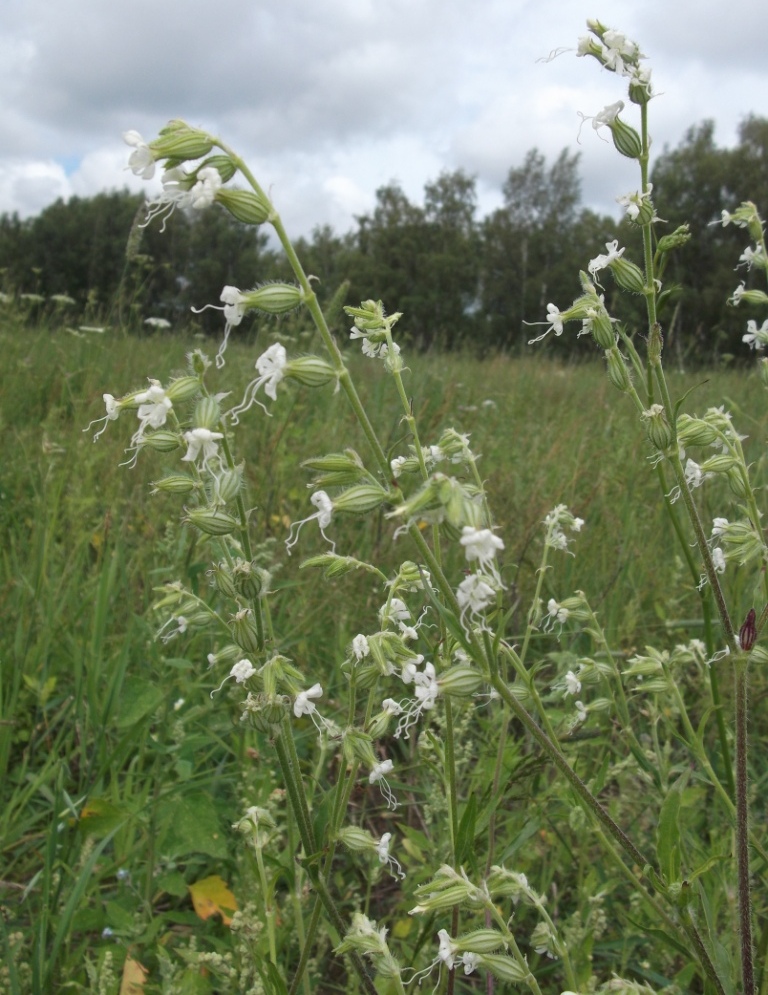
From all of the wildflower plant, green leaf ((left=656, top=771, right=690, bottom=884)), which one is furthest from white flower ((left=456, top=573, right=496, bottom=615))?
green leaf ((left=656, top=771, right=690, bottom=884))

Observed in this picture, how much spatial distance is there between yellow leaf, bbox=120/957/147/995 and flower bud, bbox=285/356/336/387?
1.13 m

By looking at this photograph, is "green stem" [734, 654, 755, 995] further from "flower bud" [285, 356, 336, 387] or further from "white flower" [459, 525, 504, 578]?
"flower bud" [285, 356, 336, 387]

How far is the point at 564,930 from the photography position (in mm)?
1507

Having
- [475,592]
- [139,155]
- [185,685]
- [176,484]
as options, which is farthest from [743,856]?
[185,685]

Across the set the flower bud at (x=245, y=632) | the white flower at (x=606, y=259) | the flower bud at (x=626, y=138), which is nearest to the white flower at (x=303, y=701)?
the flower bud at (x=245, y=632)

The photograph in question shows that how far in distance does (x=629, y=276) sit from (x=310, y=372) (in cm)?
70

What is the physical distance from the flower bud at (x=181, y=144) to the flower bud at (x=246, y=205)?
5 cm

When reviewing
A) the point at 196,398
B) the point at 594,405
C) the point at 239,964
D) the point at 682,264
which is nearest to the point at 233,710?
the point at 239,964

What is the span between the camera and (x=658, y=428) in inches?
51.4

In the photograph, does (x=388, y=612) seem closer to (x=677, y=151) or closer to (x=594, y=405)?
(x=594, y=405)

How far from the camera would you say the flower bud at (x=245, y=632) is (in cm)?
122

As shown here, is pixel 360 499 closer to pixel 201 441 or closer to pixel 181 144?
pixel 201 441

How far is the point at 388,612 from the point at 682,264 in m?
28.2

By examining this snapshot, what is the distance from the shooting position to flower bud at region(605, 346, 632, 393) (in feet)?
4.56
